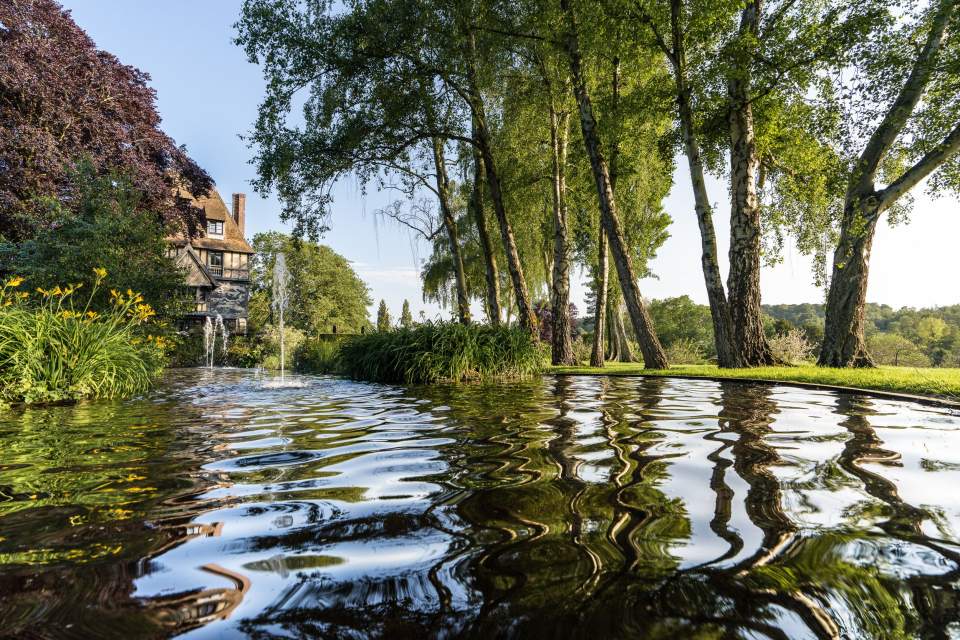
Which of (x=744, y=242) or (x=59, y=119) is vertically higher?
(x=59, y=119)

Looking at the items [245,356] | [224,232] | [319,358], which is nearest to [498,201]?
[319,358]

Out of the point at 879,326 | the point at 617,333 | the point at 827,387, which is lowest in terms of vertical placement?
the point at 827,387

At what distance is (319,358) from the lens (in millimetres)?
16844

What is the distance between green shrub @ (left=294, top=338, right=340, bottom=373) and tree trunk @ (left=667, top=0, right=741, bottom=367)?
1005cm

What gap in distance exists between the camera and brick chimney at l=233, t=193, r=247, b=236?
41.0 m

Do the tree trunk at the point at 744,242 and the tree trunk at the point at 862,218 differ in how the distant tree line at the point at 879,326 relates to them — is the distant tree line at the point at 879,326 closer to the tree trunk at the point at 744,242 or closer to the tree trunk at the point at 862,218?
the tree trunk at the point at 862,218

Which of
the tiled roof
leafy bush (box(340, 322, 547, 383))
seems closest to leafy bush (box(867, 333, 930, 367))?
leafy bush (box(340, 322, 547, 383))

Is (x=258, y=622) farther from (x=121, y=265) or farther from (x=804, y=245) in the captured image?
(x=121, y=265)

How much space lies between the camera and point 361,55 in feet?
40.0

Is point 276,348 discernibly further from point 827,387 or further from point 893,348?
point 893,348

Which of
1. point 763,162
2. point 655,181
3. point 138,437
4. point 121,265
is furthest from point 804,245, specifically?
point 121,265

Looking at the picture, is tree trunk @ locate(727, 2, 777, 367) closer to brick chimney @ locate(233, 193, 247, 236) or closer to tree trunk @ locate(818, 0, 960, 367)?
tree trunk @ locate(818, 0, 960, 367)

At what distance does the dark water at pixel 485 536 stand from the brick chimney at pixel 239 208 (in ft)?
140

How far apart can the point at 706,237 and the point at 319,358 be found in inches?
502
